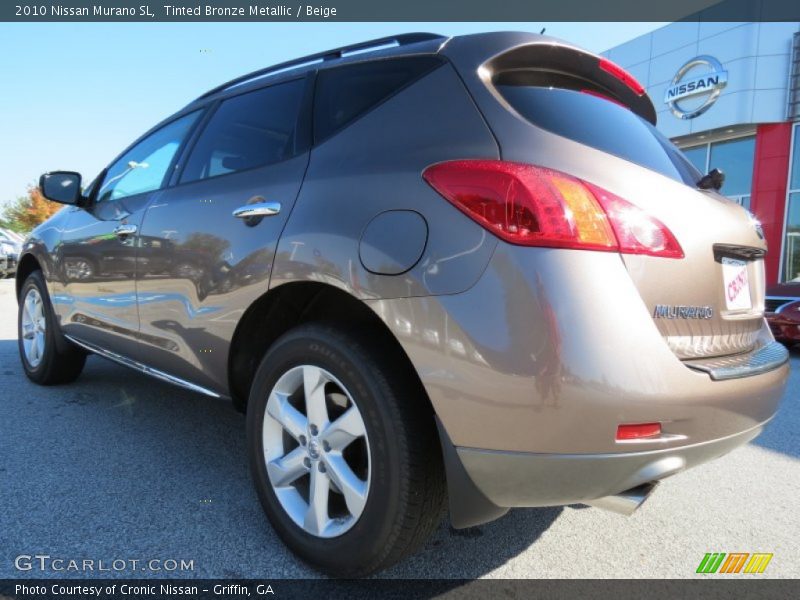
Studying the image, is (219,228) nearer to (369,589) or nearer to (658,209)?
(369,589)

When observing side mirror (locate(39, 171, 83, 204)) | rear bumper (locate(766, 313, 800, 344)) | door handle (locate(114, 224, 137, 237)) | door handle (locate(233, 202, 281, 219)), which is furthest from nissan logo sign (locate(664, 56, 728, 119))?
door handle (locate(233, 202, 281, 219))

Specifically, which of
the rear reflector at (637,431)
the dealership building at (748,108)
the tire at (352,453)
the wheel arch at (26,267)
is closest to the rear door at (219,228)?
the tire at (352,453)

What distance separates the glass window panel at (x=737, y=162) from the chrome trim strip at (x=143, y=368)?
16340 millimetres

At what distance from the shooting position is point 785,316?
6840 millimetres

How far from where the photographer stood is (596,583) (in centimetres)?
183

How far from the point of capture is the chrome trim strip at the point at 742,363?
5.01 ft

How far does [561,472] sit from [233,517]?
1377mm

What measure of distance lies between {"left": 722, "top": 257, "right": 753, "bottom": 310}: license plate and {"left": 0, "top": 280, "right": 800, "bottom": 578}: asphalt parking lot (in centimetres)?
94

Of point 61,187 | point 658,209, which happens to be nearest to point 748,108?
point 658,209

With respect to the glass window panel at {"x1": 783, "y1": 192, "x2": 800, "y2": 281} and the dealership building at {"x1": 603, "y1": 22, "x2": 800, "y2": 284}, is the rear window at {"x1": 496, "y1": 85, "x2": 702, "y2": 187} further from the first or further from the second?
the glass window panel at {"x1": 783, "y1": 192, "x2": 800, "y2": 281}

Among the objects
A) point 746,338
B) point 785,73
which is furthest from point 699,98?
point 746,338

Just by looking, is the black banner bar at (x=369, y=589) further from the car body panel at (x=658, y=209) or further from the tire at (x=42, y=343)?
the tire at (x=42, y=343)

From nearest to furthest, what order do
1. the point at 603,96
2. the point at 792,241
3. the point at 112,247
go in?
the point at 603,96
the point at 112,247
the point at 792,241

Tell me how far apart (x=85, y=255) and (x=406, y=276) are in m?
2.61
